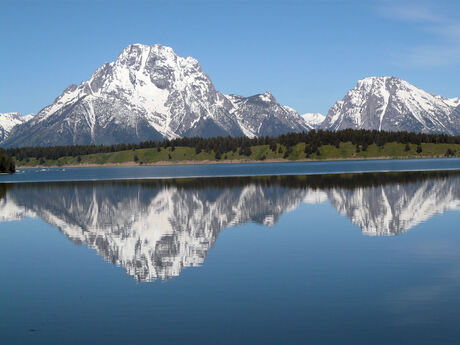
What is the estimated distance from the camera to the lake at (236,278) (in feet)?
78.1

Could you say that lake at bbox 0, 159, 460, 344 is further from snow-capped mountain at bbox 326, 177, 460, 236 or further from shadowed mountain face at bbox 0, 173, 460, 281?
snow-capped mountain at bbox 326, 177, 460, 236

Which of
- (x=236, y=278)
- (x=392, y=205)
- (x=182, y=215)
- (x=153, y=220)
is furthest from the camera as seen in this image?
(x=392, y=205)

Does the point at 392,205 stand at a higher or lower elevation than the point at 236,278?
higher

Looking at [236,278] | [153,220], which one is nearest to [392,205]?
[153,220]

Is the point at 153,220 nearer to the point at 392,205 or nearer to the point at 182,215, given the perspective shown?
the point at 182,215

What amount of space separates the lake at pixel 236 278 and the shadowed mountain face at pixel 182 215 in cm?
28

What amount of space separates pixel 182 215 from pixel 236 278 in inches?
1295

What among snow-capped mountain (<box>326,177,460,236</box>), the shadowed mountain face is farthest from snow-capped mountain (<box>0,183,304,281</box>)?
snow-capped mountain (<box>326,177,460,236</box>)

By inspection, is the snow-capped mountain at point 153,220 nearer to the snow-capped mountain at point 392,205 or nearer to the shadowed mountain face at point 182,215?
the shadowed mountain face at point 182,215

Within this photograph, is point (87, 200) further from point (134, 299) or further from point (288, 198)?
point (134, 299)

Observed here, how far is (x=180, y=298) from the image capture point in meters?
28.8

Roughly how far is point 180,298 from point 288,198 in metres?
57.9

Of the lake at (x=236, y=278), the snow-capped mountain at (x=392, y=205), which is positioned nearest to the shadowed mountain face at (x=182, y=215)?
the snow-capped mountain at (x=392, y=205)

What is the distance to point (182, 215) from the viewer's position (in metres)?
65.4
